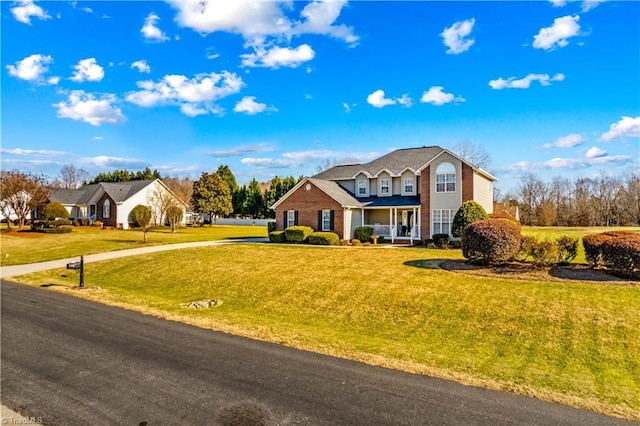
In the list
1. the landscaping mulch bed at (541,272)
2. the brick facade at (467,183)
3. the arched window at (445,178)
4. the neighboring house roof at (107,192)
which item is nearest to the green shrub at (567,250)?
the landscaping mulch bed at (541,272)

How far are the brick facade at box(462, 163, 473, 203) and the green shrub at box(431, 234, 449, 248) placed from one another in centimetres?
304

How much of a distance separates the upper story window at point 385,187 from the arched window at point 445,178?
507cm

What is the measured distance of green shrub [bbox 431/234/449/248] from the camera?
25016 mm

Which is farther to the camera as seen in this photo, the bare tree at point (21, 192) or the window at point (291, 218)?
the bare tree at point (21, 192)

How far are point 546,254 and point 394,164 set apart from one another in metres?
18.9

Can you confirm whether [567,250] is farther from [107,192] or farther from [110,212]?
[107,192]

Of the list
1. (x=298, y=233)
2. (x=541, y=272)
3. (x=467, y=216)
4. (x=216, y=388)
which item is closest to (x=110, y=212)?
(x=298, y=233)

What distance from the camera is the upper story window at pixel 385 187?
32.4 m

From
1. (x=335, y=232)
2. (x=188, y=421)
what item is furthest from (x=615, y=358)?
(x=335, y=232)

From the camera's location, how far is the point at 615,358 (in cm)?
877

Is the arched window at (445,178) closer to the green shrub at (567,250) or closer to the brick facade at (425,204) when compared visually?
the brick facade at (425,204)

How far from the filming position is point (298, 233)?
29.3 m

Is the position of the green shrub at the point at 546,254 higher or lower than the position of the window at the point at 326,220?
lower

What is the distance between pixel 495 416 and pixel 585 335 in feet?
18.9
